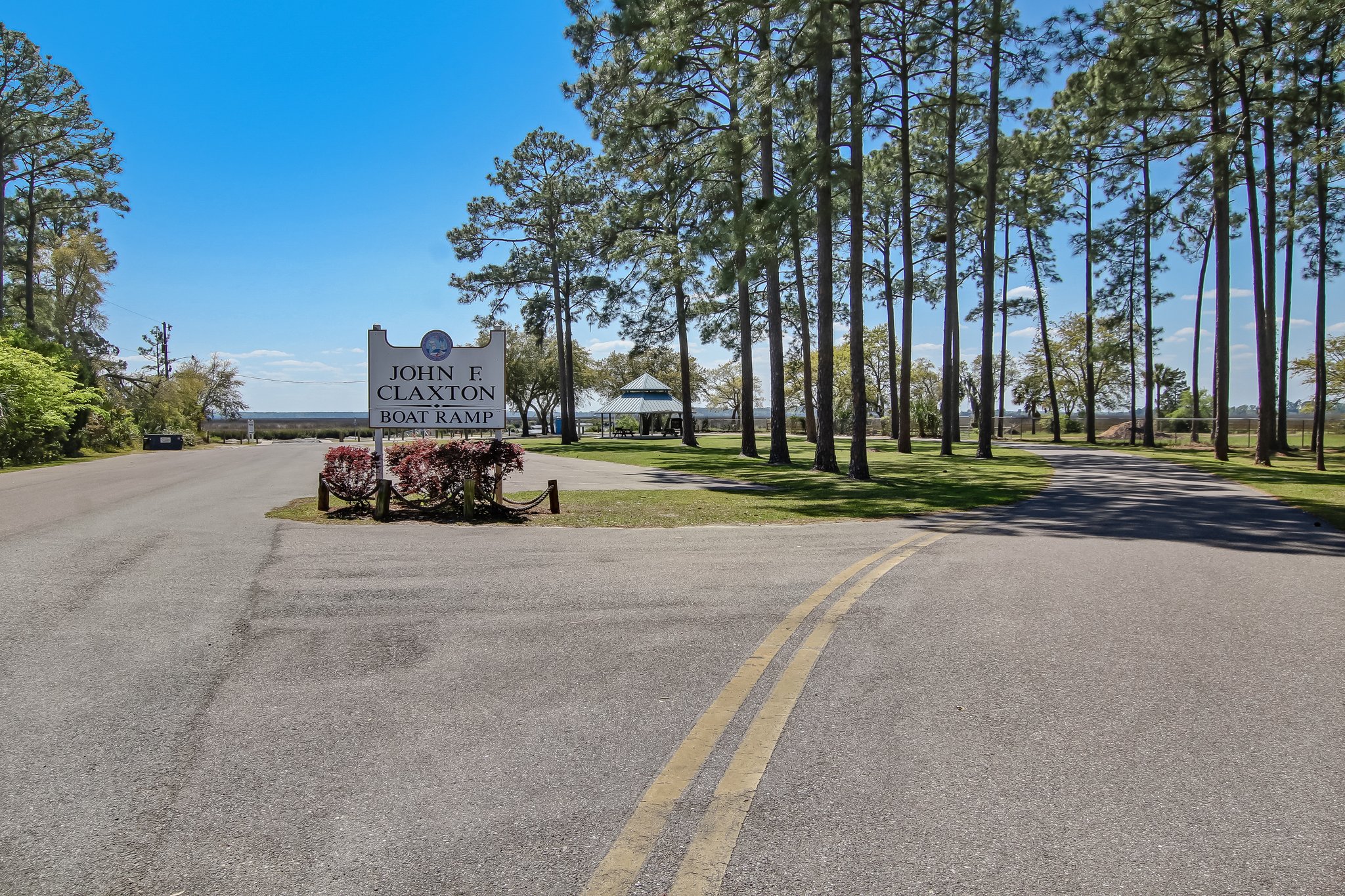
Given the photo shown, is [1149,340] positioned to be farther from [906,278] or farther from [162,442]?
[162,442]

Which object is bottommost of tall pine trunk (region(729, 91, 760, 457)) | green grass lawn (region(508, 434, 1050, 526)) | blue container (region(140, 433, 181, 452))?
green grass lawn (region(508, 434, 1050, 526))

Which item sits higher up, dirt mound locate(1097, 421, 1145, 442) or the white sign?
the white sign

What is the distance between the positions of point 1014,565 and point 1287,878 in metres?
5.47

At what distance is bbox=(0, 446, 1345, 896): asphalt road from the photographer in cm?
274

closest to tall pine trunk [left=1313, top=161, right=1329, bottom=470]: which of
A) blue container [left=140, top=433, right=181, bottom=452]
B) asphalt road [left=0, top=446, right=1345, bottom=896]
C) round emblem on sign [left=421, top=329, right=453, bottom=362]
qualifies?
asphalt road [left=0, top=446, right=1345, bottom=896]

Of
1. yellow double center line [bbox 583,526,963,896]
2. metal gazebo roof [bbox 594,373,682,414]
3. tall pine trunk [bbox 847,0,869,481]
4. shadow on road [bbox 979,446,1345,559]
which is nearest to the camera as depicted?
yellow double center line [bbox 583,526,963,896]

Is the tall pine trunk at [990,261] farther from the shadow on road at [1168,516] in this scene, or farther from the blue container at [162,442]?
the blue container at [162,442]

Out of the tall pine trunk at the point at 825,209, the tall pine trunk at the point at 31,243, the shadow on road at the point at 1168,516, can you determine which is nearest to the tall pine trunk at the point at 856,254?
the tall pine trunk at the point at 825,209

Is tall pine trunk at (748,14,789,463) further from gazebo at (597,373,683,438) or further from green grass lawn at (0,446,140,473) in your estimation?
gazebo at (597,373,683,438)

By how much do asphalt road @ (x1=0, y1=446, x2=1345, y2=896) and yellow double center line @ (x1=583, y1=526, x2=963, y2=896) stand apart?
22 millimetres

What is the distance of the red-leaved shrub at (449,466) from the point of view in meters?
12.4

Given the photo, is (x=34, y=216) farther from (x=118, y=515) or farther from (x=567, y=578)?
(x=567, y=578)

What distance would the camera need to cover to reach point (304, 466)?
26453 mm

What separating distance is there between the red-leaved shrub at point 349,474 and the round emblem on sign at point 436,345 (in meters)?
1.89
